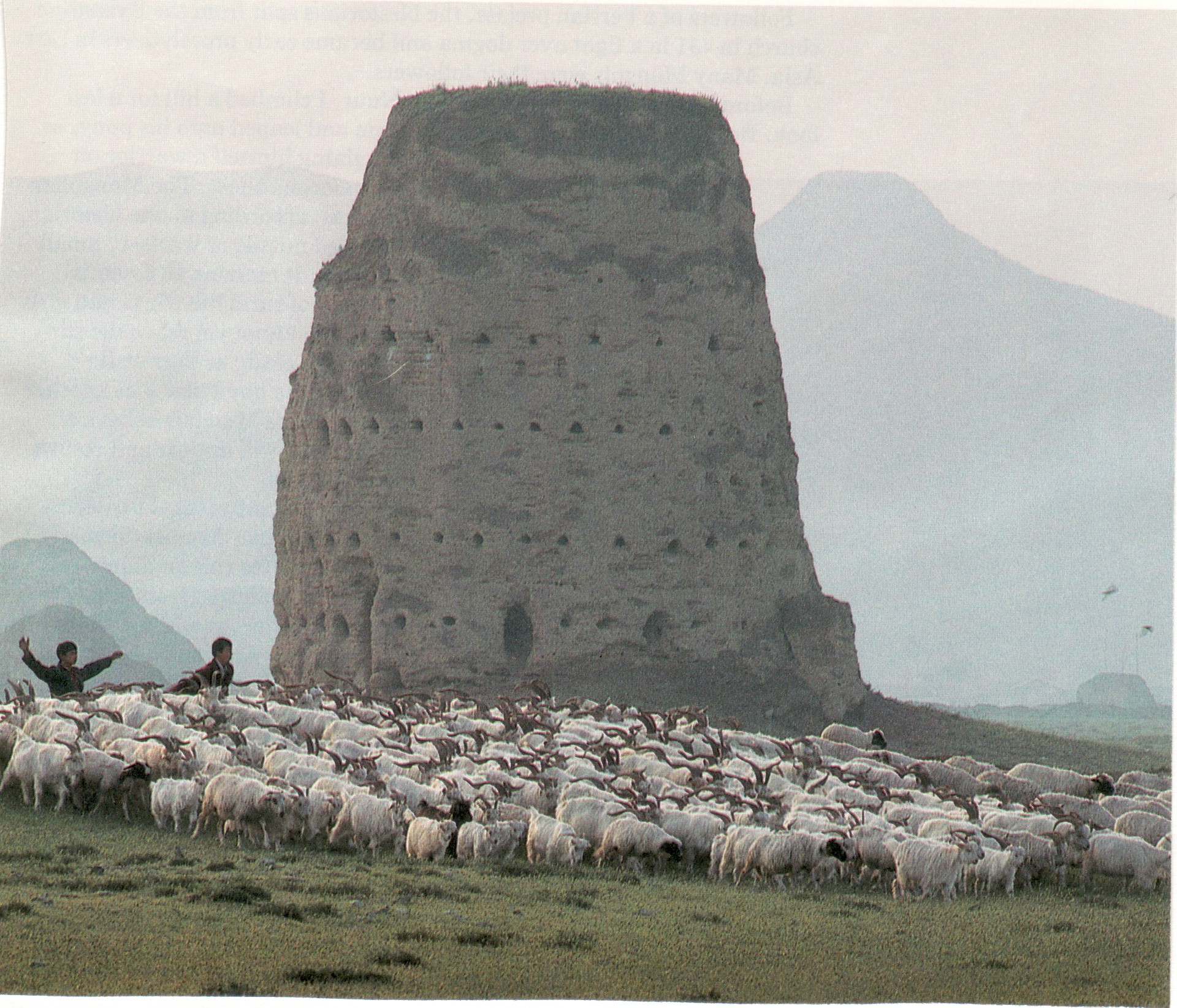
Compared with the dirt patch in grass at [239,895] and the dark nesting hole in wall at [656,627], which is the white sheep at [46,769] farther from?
the dark nesting hole in wall at [656,627]

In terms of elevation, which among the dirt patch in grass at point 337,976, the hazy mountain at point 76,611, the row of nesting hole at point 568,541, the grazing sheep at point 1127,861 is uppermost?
the row of nesting hole at point 568,541

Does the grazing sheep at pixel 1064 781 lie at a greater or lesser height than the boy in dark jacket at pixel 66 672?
lesser

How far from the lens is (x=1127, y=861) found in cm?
1670

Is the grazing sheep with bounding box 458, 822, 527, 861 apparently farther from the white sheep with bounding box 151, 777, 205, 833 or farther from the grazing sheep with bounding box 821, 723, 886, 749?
the grazing sheep with bounding box 821, 723, 886, 749

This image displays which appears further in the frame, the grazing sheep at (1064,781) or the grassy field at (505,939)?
the grazing sheep at (1064,781)

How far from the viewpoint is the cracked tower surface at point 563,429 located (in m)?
25.6

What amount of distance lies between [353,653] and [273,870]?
10995 mm

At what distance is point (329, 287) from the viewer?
1081 inches

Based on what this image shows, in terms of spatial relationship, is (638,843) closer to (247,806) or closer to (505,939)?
(505,939)

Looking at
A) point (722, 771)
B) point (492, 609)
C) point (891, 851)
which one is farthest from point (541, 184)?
point (891, 851)

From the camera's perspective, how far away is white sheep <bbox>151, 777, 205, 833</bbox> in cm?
1666

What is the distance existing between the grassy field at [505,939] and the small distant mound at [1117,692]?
47.7 feet

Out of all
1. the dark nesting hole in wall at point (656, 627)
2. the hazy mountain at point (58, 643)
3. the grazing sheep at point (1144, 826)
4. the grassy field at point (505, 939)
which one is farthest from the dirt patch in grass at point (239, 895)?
the dark nesting hole in wall at point (656, 627)

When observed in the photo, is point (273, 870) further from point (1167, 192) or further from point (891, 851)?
point (1167, 192)
